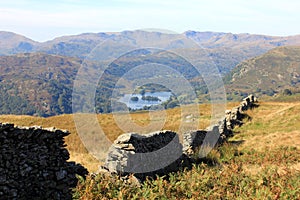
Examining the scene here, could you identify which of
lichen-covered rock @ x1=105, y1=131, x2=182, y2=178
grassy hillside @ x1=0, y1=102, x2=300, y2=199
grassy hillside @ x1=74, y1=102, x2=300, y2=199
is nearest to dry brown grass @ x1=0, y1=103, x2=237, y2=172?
grassy hillside @ x1=0, y1=102, x2=300, y2=199

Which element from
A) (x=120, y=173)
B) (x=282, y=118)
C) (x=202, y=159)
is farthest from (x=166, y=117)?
(x=120, y=173)

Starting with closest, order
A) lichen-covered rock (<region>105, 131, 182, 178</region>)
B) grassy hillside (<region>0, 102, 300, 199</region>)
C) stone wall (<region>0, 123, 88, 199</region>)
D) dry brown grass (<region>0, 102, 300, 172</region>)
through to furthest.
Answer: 1. grassy hillside (<region>0, 102, 300, 199</region>)
2. stone wall (<region>0, 123, 88, 199</region>)
3. lichen-covered rock (<region>105, 131, 182, 178</region>)
4. dry brown grass (<region>0, 102, 300, 172</region>)

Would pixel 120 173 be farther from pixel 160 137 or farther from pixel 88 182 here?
pixel 160 137

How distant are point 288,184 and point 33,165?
26.0 feet

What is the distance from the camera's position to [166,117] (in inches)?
1730

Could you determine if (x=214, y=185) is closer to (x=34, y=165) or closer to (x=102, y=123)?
(x=34, y=165)

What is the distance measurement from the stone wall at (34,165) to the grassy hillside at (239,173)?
4.01 feet

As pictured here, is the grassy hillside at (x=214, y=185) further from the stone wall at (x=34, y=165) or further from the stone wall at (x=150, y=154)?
the stone wall at (x=34, y=165)

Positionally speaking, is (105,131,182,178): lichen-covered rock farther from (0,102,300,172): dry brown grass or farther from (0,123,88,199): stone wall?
(0,102,300,172): dry brown grass

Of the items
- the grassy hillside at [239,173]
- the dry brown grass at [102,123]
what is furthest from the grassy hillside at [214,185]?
the dry brown grass at [102,123]

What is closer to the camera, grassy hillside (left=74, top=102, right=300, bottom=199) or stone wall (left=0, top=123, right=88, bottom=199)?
grassy hillside (left=74, top=102, right=300, bottom=199)

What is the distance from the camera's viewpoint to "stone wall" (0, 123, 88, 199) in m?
9.74

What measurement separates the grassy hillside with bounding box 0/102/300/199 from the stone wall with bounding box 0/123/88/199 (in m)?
1.22

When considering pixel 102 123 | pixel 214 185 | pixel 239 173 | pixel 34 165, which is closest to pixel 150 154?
pixel 239 173
